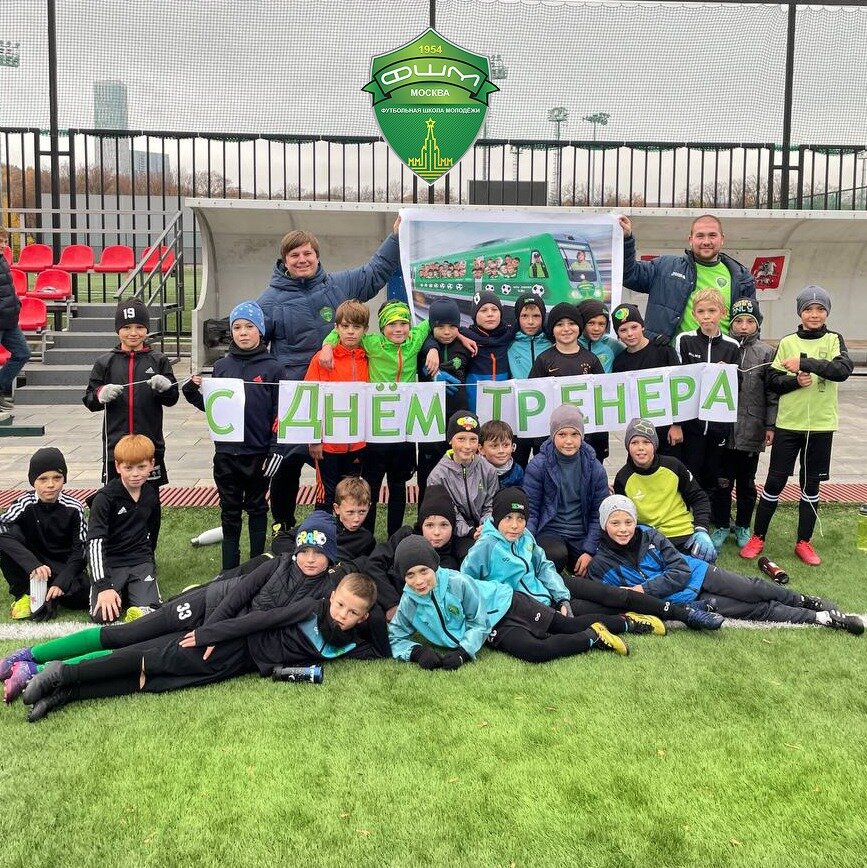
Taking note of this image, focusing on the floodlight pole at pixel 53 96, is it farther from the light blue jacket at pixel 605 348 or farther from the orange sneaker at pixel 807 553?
the orange sneaker at pixel 807 553

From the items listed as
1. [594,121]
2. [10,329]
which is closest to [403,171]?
[594,121]

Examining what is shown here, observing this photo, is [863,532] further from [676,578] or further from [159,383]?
[159,383]

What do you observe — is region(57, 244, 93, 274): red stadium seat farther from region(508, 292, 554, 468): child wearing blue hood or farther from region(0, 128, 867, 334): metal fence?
region(508, 292, 554, 468): child wearing blue hood

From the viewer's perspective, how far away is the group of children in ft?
12.3

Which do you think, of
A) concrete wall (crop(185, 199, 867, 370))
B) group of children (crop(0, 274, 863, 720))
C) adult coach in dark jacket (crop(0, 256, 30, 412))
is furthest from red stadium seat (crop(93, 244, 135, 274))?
group of children (crop(0, 274, 863, 720))

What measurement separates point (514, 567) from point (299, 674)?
4.04 feet

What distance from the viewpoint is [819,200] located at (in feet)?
74.0

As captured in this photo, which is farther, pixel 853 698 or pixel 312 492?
pixel 312 492

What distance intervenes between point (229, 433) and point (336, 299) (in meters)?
1.21

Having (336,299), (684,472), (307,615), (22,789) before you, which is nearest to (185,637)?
(307,615)

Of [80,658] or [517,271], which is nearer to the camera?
[80,658]

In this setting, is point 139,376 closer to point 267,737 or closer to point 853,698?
point 267,737

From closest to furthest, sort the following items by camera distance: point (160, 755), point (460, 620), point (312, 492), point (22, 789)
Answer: point (22, 789) → point (160, 755) → point (460, 620) → point (312, 492)

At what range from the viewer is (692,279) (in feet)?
18.9
